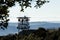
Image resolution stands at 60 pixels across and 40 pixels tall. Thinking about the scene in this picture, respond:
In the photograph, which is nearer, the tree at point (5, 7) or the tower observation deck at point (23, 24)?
the tree at point (5, 7)

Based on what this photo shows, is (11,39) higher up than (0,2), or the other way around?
(0,2)

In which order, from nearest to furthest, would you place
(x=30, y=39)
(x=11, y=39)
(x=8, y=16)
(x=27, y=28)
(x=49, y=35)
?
(x=30, y=39) → (x=8, y=16) → (x=11, y=39) → (x=49, y=35) → (x=27, y=28)

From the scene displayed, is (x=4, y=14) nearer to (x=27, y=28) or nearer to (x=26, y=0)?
(x=26, y=0)

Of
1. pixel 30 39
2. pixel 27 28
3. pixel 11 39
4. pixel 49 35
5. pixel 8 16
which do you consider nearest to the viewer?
pixel 30 39

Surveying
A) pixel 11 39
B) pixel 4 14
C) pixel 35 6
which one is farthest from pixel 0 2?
pixel 11 39

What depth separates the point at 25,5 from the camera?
11766 mm

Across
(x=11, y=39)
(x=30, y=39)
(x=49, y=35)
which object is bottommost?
(x=49, y=35)

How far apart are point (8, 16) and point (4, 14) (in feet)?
0.62

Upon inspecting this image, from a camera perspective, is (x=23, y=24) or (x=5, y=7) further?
(x=23, y=24)

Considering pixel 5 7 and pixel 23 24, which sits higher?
pixel 5 7

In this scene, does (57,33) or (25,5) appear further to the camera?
(57,33)

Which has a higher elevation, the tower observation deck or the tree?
the tree

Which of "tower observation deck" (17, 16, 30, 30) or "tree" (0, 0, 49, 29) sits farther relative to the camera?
"tower observation deck" (17, 16, 30, 30)

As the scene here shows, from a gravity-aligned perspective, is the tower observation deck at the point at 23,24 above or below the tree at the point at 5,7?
below
